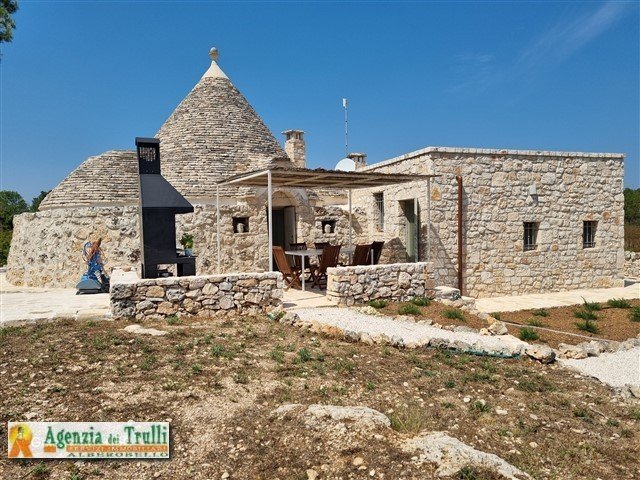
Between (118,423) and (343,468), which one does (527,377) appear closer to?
(343,468)

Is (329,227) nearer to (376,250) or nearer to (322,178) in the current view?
(376,250)

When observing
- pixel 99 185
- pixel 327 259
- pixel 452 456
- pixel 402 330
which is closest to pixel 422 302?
pixel 402 330

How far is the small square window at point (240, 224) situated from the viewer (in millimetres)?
13523

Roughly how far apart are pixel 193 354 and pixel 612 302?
30.8 feet

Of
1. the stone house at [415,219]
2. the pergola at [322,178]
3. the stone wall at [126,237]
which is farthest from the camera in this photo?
the stone wall at [126,237]

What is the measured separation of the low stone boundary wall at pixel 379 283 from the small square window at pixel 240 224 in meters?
5.63

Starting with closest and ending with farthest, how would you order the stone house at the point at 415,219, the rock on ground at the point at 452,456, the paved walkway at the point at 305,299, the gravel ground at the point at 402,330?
1. the rock on ground at the point at 452,456
2. the gravel ground at the point at 402,330
3. the paved walkway at the point at 305,299
4. the stone house at the point at 415,219

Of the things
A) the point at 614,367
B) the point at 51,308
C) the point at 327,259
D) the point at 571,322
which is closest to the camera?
the point at 614,367

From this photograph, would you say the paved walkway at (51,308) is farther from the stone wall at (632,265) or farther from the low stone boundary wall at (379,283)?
the stone wall at (632,265)

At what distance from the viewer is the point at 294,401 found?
161 inches

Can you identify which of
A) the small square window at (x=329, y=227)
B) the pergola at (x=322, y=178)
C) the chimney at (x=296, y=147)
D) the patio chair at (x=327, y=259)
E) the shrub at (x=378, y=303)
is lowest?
the shrub at (x=378, y=303)

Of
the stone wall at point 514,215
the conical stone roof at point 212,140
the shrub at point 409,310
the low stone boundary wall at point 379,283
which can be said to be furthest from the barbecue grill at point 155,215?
the conical stone roof at point 212,140

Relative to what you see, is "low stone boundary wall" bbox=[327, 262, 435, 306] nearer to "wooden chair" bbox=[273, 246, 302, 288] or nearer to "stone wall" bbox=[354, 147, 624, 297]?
"wooden chair" bbox=[273, 246, 302, 288]

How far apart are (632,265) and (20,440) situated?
19141mm
